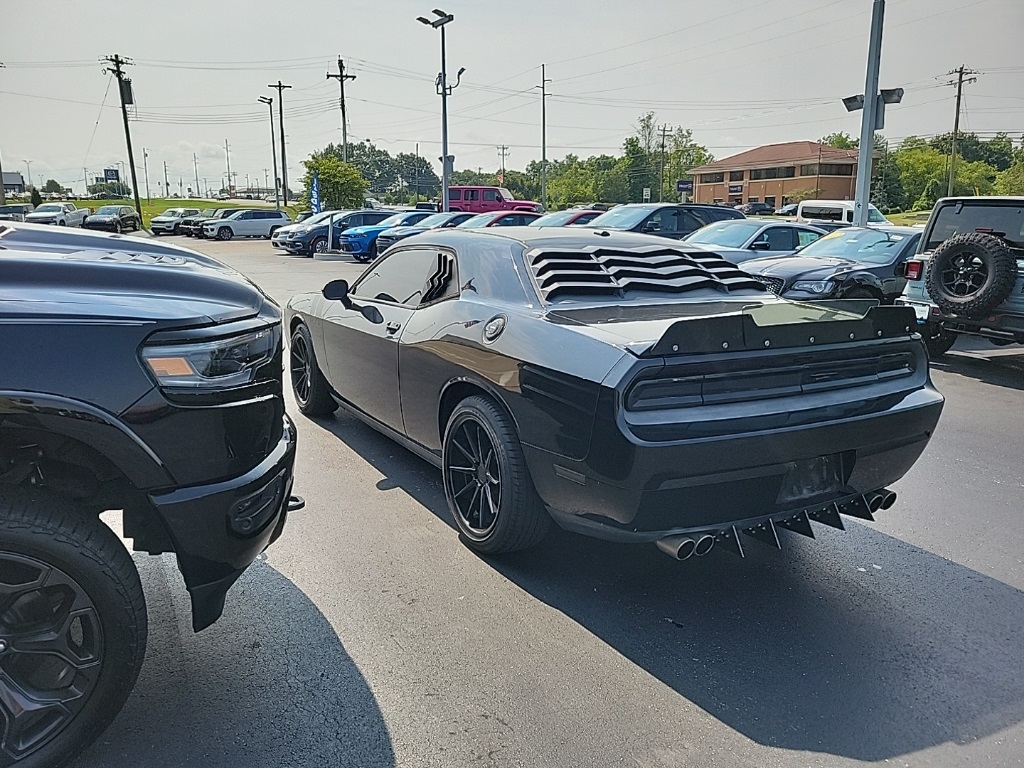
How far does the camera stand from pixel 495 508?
3.68 meters

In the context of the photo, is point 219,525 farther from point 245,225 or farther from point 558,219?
point 245,225

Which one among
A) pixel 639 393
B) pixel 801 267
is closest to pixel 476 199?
pixel 801 267

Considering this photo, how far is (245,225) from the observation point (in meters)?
37.0

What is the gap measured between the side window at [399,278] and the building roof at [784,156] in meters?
86.7

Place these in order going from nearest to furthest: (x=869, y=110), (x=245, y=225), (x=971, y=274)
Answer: (x=971, y=274)
(x=869, y=110)
(x=245, y=225)

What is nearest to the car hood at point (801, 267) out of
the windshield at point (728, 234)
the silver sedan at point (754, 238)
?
the silver sedan at point (754, 238)

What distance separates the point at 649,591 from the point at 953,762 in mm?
1342

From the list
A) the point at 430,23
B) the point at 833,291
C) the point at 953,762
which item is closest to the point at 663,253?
the point at 953,762

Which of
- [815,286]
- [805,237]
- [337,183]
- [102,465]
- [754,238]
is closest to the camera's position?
[102,465]

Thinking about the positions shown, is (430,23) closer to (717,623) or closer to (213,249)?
(213,249)

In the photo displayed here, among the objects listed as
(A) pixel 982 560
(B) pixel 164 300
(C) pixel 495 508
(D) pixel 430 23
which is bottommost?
(A) pixel 982 560

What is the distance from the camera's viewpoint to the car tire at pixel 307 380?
19.6 feet

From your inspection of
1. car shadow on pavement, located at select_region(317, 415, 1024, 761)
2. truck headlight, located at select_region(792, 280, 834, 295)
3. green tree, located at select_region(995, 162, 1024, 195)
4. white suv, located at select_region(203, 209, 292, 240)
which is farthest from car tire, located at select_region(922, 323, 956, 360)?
green tree, located at select_region(995, 162, 1024, 195)

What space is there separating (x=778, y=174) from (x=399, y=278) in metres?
91.2
